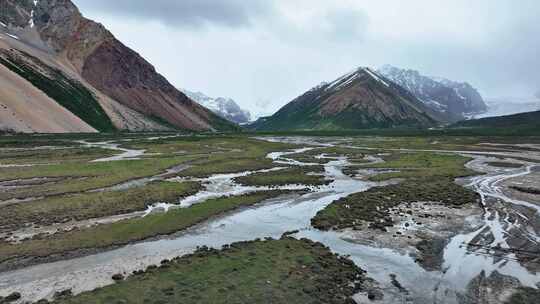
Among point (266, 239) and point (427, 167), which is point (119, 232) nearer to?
point (266, 239)

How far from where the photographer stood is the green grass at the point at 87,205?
43156mm

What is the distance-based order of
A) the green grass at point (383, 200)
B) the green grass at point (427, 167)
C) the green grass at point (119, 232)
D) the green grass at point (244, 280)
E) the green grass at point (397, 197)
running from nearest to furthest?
the green grass at point (244, 280) < the green grass at point (119, 232) < the green grass at point (383, 200) < the green grass at point (397, 197) < the green grass at point (427, 167)

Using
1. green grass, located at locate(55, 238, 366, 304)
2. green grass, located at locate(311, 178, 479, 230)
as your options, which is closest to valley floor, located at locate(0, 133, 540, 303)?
green grass, located at locate(55, 238, 366, 304)

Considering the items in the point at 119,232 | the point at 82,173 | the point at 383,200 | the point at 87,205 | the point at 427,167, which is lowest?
the point at 82,173

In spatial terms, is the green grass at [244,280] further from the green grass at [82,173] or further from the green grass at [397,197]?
the green grass at [82,173]

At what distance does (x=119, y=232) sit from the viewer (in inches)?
1506

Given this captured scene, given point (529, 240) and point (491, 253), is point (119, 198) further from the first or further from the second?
point (529, 240)

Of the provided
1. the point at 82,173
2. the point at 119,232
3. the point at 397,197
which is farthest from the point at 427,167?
the point at 119,232

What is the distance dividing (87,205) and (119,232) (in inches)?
545

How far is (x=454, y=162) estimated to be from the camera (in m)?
104

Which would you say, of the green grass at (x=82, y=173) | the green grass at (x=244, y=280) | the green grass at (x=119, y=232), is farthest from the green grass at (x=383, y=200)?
the green grass at (x=82, y=173)

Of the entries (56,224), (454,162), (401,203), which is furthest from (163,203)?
(454,162)

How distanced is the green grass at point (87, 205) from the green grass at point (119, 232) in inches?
217

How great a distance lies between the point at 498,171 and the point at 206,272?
8045 centimetres
